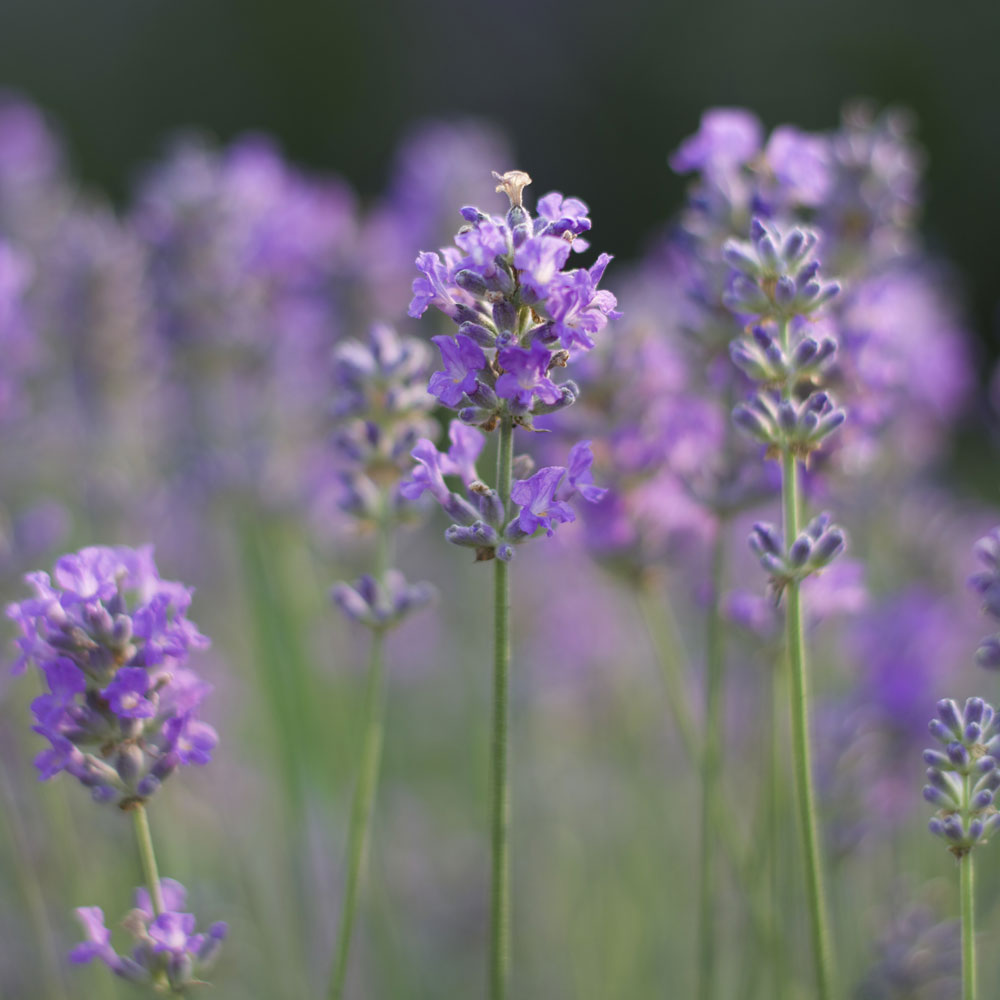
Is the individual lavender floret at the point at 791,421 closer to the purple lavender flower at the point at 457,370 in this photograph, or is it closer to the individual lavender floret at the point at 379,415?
the purple lavender flower at the point at 457,370

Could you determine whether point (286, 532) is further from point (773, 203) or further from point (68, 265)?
point (773, 203)

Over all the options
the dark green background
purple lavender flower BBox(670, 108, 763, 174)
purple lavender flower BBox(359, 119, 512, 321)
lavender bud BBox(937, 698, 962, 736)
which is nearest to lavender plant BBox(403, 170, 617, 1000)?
lavender bud BBox(937, 698, 962, 736)

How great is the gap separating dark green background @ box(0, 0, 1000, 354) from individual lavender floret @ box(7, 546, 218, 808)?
9.16 meters

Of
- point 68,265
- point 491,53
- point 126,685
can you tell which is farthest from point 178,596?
point 491,53

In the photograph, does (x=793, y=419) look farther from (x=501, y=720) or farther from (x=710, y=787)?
(x=710, y=787)

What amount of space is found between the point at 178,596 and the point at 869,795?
68.5 inches

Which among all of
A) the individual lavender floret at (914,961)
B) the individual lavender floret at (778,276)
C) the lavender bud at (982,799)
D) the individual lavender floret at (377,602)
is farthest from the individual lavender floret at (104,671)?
the individual lavender floret at (914,961)

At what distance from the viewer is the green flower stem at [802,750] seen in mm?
1555

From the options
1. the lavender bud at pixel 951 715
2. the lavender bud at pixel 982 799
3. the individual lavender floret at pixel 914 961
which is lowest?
the individual lavender floret at pixel 914 961

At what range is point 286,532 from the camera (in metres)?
4.12

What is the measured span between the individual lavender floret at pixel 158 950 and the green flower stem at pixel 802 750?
787 mm

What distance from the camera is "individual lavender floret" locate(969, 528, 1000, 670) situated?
160 centimetres

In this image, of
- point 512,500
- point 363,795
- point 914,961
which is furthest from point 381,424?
point 914,961

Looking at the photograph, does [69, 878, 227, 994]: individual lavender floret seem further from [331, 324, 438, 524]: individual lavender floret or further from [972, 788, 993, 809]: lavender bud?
[972, 788, 993, 809]: lavender bud
